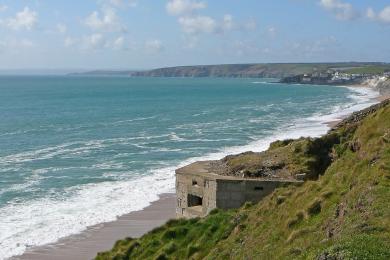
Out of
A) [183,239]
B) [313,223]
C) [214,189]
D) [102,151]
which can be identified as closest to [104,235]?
[214,189]

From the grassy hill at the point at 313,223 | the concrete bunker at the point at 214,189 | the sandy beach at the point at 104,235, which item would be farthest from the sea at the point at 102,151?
the grassy hill at the point at 313,223

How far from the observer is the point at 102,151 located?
2418 inches

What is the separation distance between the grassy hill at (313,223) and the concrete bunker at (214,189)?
51.9 inches

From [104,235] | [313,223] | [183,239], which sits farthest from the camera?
[104,235]

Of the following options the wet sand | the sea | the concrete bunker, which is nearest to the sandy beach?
the wet sand

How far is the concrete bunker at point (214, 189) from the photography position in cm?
2364

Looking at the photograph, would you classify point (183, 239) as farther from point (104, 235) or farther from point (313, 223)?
point (104, 235)

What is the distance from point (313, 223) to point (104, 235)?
19.9 metres

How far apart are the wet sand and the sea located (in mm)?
767

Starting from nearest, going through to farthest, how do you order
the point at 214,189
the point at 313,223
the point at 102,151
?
1. the point at 313,223
2. the point at 214,189
3. the point at 102,151

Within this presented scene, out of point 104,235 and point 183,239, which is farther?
point 104,235

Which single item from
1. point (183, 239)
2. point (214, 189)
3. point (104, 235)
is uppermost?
point (214, 189)

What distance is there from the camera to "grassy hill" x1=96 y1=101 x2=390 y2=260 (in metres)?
12.4

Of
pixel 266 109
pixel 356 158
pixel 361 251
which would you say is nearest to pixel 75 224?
pixel 356 158
